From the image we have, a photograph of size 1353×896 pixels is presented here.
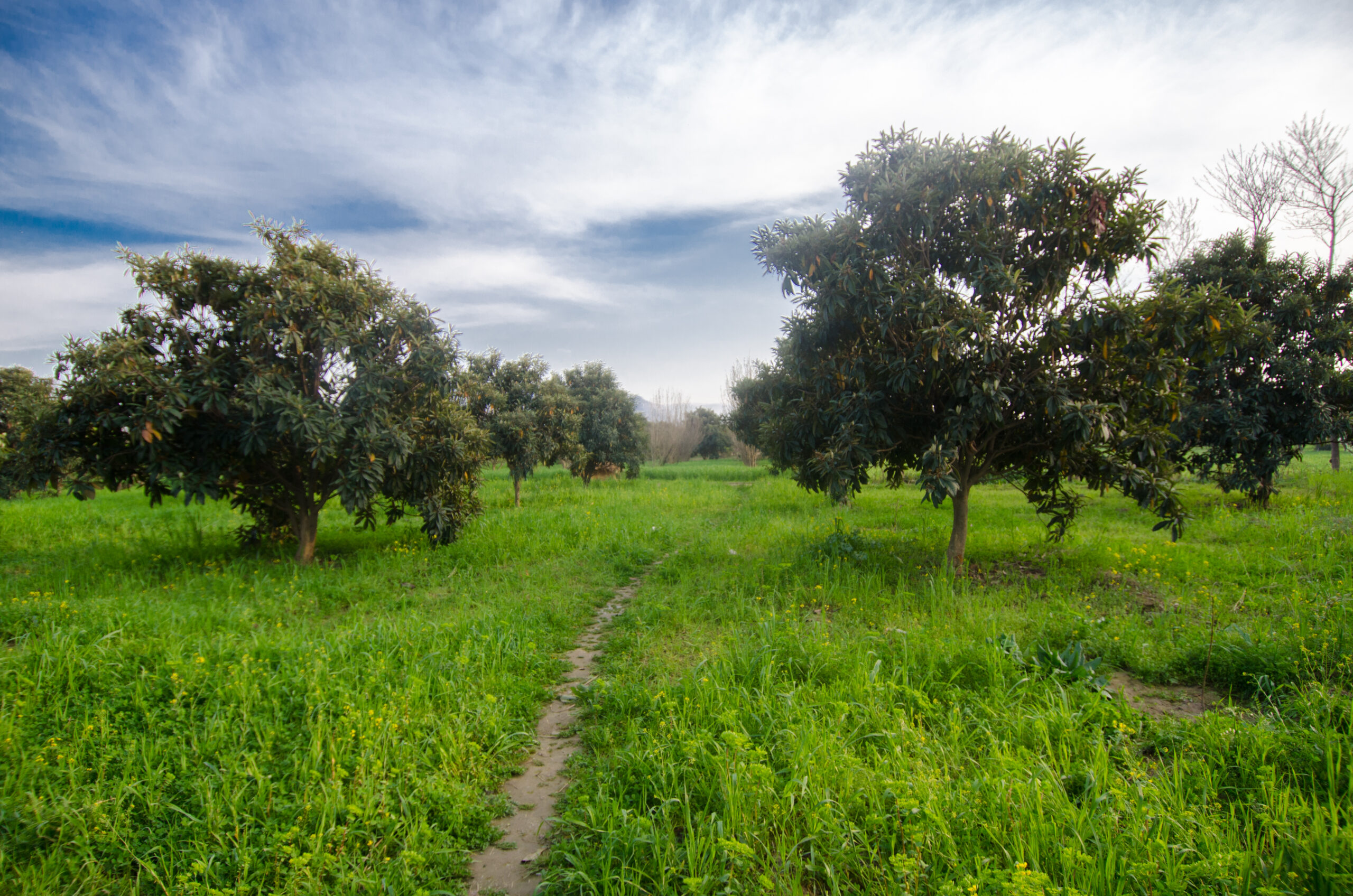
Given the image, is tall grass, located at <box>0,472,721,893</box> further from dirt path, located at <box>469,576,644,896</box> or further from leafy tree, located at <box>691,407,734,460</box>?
leafy tree, located at <box>691,407,734,460</box>

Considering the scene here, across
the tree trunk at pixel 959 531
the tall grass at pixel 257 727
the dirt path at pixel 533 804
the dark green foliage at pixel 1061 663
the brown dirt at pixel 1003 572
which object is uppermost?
the tree trunk at pixel 959 531

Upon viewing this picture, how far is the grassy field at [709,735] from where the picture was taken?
277 centimetres

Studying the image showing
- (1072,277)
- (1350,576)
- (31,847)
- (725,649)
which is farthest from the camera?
(1072,277)

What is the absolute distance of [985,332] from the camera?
21.7 feet

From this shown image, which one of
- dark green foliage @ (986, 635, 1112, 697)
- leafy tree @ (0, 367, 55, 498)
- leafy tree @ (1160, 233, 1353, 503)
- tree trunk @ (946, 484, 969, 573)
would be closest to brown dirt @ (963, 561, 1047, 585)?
tree trunk @ (946, 484, 969, 573)

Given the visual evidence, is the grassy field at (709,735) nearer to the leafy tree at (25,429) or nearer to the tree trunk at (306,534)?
the leafy tree at (25,429)

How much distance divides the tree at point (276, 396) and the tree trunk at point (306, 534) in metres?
0.03

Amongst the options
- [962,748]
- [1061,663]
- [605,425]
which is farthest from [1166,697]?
[605,425]

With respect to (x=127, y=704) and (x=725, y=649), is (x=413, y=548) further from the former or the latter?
(x=725, y=649)

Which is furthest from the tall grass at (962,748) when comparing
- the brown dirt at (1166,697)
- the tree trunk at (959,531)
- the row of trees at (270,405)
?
the row of trees at (270,405)

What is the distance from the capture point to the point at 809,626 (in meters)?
5.85

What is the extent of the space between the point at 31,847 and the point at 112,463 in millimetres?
6775

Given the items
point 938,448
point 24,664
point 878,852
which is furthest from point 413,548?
point 878,852

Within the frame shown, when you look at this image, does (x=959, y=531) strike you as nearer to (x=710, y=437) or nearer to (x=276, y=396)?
(x=276, y=396)
